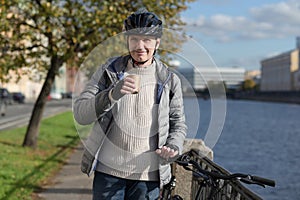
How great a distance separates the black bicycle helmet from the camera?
2996 millimetres

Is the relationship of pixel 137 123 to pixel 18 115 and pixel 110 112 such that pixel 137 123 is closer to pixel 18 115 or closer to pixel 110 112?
pixel 110 112

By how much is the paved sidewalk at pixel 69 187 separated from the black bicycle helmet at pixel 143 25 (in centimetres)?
527

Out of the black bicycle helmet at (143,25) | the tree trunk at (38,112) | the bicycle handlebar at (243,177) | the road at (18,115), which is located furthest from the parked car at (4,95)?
the black bicycle helmet at (143,25)

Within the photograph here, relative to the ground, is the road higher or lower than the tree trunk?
lower

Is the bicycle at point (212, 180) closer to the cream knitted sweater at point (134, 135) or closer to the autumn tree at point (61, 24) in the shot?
the cream knitted sweater at point (134, 135)

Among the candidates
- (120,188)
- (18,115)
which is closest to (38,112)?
(120,188)

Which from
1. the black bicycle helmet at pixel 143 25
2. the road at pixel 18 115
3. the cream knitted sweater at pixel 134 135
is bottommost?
the road at pixel 18 115

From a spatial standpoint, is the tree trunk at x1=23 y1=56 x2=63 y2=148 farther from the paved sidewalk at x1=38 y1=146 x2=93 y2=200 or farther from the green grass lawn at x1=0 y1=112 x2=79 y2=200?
the paved sidewalk at x1=38 y1=146 x2=93 y2=200

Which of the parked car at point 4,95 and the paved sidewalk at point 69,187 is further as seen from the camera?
the parked car at point 4,95

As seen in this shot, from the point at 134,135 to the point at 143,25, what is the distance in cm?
64

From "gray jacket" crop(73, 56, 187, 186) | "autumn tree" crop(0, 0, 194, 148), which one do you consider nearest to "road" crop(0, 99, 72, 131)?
"autumn tree" crop(0, 0, 194, 148)

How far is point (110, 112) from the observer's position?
3.03 meters

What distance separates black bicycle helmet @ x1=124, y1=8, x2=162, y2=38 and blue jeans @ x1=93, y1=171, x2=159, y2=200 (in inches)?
34.1

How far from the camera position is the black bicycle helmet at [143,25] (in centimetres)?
300
